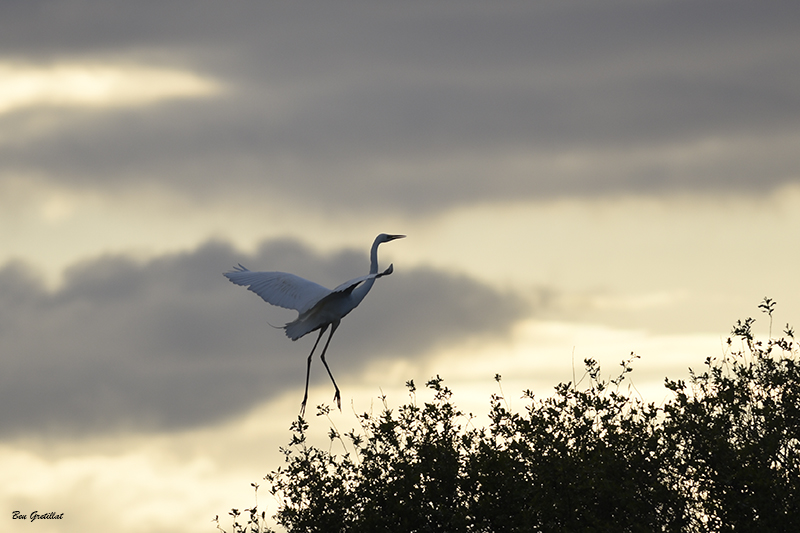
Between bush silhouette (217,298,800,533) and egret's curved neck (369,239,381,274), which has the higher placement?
egret's curved neck (369,239,381,274)

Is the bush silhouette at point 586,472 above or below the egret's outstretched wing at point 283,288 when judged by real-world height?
below

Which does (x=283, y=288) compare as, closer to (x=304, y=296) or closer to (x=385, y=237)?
(x=304, y=296)

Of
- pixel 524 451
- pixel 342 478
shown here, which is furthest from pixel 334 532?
pixel 524 451

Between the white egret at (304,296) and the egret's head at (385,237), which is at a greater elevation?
the egret's head at (385,237)

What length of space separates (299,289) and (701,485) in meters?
9.19

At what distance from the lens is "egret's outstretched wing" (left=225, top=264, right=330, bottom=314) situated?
866 inches

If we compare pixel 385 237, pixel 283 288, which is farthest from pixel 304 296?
pixel 385 237

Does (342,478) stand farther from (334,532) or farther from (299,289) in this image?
(299,289)

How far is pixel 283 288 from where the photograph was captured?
2242 cm

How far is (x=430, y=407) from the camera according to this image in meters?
17.7

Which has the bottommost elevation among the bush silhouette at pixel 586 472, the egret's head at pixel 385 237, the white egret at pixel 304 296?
the bush silhouette at pixel 586 472

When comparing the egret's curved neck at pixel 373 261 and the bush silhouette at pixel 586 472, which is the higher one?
the egret's curved neck at pixel 373 261

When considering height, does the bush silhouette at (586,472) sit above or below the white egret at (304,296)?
below

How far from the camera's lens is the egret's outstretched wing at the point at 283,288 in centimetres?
2200
